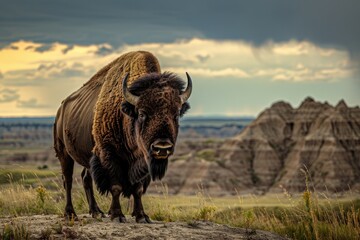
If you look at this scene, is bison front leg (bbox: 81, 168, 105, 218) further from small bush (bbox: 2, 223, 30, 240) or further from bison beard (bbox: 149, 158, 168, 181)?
small bush (bbox: 2, 223, 30, 240)

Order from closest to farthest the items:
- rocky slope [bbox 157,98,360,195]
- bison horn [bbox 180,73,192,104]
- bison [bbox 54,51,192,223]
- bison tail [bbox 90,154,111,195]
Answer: bison [bbox 54,51,192,223] < bison horn [bbox 180,73,192,104] < bison tail [bbox 90,154,111,195] < rocky slope [bbox 157,98,360,195]

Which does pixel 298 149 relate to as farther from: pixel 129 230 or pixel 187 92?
pixel 129 230

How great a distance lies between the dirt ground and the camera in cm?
1040

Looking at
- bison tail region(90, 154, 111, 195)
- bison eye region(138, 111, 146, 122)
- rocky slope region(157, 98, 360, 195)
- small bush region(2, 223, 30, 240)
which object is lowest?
rocky slope region(157, 98, 360, 195)

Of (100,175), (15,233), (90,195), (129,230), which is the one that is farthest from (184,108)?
(90,195)

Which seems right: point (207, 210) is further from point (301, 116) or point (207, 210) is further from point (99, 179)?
point (301, 116)

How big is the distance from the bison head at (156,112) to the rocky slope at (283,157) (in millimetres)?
113786

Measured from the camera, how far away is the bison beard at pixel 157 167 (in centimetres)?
1116

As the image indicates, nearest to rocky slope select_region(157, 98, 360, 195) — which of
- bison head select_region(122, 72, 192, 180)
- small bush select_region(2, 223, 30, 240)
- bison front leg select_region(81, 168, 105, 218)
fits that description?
bison front leg select_region(81, 168, 105, 218)

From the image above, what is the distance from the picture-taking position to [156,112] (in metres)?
11.1

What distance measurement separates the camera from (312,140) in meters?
143

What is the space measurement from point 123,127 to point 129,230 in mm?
2008

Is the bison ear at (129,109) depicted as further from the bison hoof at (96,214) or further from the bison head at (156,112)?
the bison hoof at (96,214)

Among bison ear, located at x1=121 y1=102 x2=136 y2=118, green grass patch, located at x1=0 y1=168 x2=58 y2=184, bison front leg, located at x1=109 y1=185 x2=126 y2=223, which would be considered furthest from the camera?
green grass patch, located at x1=0 y1=168 x2=58 y2=184
